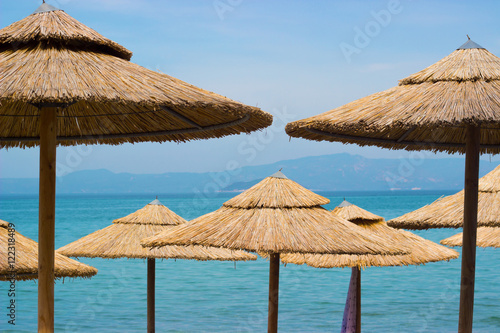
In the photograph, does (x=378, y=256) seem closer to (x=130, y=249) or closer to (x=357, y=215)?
(x=357, y=215)

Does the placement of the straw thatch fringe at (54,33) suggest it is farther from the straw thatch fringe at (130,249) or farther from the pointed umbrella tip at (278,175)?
the straw thatch fringe at (130,249)

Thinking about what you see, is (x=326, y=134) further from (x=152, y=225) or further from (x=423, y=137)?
(x=152, y=225)

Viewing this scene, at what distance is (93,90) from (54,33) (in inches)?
21.8

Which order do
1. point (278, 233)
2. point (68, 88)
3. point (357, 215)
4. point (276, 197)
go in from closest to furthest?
point (68, 88) → point (278, 233) → point (276, 197) → point (357, 215)

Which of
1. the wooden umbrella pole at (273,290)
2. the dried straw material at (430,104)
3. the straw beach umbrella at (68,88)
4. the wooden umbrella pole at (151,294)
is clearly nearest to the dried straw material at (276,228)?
the wooden umbrella pole at (273,290)

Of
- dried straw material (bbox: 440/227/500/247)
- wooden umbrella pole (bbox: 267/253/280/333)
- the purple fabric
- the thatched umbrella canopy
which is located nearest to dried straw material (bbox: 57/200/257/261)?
the purple fabric

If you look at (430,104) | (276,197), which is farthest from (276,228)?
(430,104)

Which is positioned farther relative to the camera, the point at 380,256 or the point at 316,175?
the point at 316,175

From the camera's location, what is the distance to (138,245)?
8695mm

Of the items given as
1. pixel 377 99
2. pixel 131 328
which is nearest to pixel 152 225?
pixel 377 99

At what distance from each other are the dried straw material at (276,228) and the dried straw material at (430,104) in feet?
2.77

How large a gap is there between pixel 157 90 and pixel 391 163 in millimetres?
155652

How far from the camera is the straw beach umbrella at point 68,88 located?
3.38 metres

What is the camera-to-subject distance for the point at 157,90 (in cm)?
361
